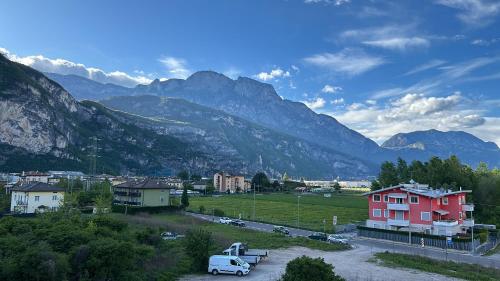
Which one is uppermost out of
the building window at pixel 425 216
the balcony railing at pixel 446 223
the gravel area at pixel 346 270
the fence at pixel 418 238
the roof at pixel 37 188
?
the roof at pixel 37 188

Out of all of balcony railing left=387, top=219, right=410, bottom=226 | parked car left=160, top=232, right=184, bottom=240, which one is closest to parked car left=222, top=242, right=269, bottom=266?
parked car left=160, top=232, right=184, bottom=240

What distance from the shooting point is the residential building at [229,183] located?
173 m

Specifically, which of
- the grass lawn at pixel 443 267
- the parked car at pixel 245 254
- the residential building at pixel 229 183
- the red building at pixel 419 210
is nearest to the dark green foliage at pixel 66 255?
the parked car at pixel 245 254

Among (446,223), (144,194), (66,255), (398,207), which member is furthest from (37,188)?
(446,223)

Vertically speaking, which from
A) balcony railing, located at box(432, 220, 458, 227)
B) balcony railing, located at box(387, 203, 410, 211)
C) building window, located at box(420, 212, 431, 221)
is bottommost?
balcony railing, located at box(432, 220, 458, 227)

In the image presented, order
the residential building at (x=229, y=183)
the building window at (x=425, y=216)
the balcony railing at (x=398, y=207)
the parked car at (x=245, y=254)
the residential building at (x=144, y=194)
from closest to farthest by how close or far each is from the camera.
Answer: the parked car at (x=245, y=254), the building window at (x=425, y=216), the balcony railing at (x=398, y=207), the residential building at (x=144, y=194), the residential building at (x=229, y=183)

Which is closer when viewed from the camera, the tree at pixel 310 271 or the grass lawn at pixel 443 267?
the tree at pixel 310 271

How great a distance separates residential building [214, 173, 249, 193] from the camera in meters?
173

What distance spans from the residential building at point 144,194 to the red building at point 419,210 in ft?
144

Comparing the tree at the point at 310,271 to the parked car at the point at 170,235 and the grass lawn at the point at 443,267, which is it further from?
the parked car at the point at 170,235

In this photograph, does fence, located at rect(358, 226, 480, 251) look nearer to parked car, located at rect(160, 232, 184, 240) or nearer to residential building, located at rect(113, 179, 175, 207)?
parked car, located at rect(160, 232, 184, 240)

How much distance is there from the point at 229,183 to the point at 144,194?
95.1m

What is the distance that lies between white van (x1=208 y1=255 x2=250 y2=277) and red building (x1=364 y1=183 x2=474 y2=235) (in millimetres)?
36144

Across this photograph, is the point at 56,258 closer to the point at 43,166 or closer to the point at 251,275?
the point at 251,275
